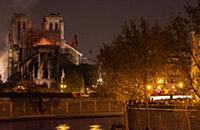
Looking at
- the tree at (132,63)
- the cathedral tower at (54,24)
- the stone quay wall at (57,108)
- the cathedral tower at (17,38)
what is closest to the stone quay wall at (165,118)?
the tree at (132,63)

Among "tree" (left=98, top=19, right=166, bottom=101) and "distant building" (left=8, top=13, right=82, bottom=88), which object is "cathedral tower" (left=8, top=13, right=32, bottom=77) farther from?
"tree" (left=98, top=19, right=166, bottom=101)

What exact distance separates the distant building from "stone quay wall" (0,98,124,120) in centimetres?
6264

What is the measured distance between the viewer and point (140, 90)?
3678 centimetres

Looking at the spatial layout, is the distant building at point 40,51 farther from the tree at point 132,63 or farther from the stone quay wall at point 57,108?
the tree at point 132,63

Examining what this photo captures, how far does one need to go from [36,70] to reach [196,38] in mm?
118972

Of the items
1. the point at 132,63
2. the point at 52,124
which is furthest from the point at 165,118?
the point at 52,124

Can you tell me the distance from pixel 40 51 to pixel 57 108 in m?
81.7

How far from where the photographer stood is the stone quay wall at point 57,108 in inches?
2383

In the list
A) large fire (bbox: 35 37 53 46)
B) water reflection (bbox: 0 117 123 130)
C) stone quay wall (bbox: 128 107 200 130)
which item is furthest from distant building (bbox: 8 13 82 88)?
stone quay wall (bbox: 128 107 200 130)

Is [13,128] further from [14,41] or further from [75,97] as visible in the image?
[14,41]

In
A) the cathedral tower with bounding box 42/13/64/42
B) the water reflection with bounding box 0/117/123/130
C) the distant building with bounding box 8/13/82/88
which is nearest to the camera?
the water reflection with bounding box 0/117/123/130

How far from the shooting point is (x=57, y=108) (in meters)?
66.3

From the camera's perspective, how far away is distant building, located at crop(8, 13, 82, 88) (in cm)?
13650

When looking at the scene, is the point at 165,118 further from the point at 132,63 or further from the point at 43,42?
the point at 43,42
